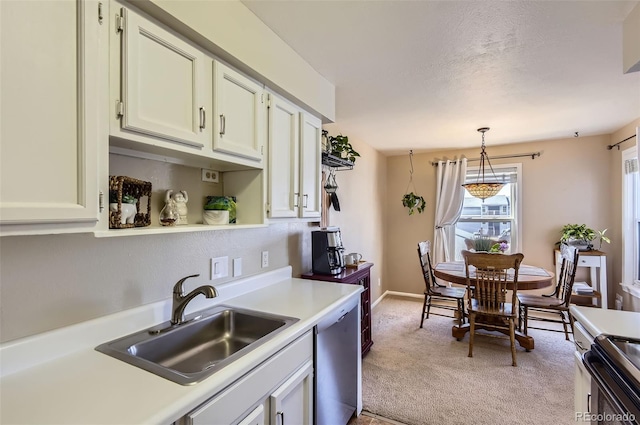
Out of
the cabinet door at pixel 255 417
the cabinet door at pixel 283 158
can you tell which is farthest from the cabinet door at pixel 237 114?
the cabinet door at pixel 255 417

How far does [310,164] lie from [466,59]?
4.07 feet

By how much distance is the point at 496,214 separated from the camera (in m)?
4.40

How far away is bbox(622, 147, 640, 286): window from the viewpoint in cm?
330

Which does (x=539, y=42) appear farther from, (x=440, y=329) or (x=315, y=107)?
(x=440, y=329)

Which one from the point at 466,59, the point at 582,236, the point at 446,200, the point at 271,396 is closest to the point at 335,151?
the point at 466,59

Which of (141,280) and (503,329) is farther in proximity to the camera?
(503,329)

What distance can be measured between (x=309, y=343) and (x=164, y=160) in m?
1.12

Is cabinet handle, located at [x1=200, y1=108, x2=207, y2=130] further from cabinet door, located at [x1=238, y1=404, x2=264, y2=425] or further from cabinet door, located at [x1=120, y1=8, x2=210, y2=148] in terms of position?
cabinet door, located at [x1=238, y1=404, x2=264, y2=425]

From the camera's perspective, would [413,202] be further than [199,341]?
Yes

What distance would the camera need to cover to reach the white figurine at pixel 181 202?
1.44 metres

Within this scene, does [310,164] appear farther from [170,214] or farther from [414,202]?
[414,202]

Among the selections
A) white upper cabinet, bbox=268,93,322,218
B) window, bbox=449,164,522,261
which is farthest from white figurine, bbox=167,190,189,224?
window, bbox=449,164,522,261

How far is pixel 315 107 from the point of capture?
2.12m

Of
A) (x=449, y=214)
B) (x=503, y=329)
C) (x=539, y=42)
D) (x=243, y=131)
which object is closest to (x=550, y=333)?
(x=503, y=329)
